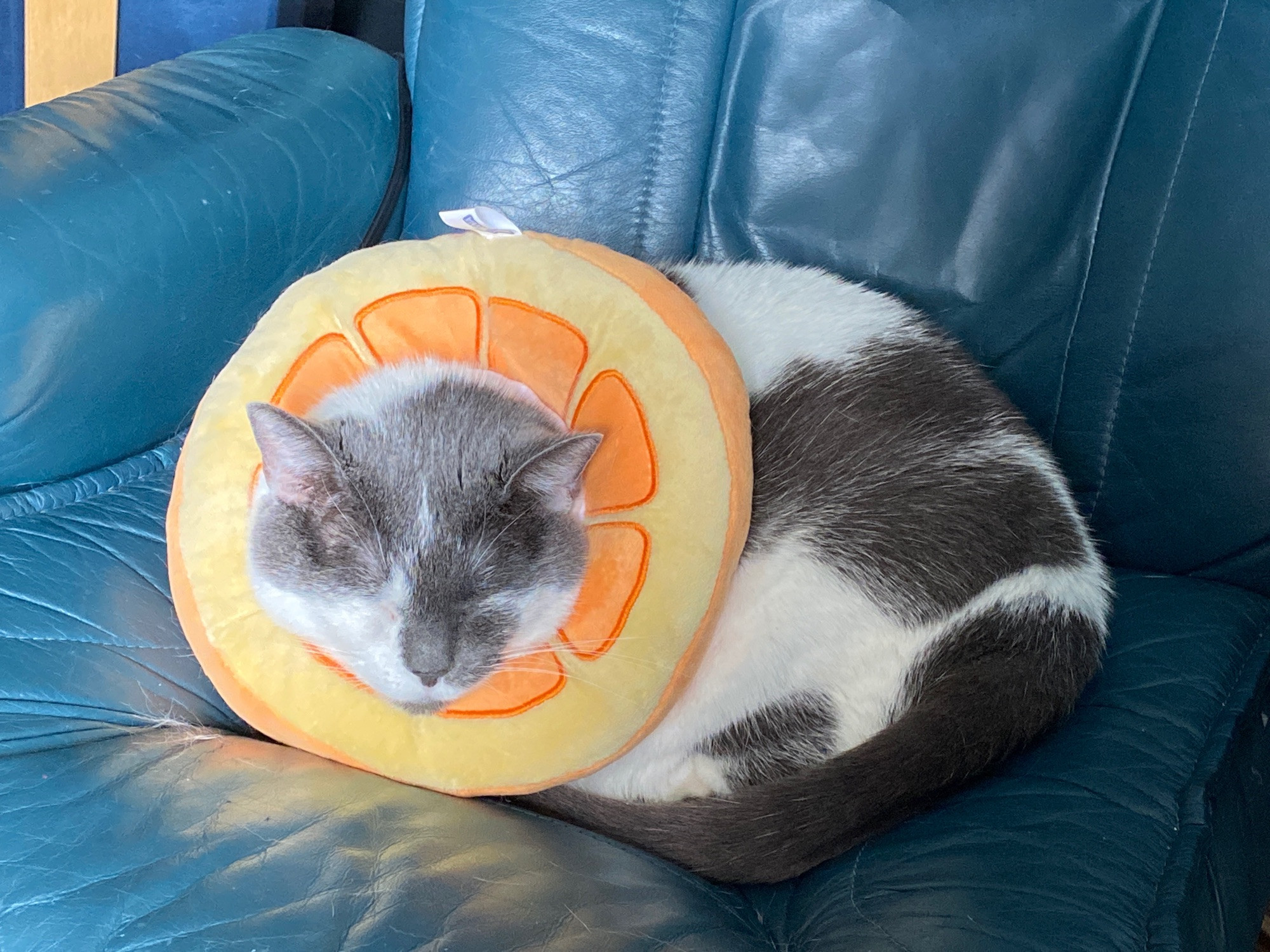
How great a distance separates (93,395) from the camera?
135 centimetres

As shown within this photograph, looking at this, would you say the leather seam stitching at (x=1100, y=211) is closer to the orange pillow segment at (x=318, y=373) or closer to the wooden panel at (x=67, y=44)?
the orange pillow segment at (x=318, y=373)

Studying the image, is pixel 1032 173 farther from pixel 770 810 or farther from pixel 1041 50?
pixel 770 810

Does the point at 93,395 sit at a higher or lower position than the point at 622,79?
lower

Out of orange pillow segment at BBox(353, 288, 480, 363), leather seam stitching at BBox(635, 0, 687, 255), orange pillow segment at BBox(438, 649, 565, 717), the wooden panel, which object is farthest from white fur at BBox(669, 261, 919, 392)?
the wooden panel

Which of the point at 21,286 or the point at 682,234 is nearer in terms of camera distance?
the point at 21,286

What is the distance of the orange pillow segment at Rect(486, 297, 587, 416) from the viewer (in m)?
1.14

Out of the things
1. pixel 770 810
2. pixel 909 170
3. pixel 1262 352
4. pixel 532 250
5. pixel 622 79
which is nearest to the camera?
pixel 770 810

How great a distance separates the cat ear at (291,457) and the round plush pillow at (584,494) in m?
0.11

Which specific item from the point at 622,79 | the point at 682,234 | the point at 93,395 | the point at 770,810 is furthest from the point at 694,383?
the point at 93,395

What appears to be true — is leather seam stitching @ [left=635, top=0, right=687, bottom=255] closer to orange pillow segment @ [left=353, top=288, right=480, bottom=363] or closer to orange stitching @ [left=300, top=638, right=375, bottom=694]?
orange pillow segment @ [left=353, top=288, right=480, bottom=363]

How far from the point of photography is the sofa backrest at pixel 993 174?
1290mm

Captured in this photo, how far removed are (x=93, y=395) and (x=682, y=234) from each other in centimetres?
89

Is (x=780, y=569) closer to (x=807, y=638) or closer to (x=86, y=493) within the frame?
(x=807, y=638)

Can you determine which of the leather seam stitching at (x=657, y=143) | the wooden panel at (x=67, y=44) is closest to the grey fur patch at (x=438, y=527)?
the leather seam stitching at (x=657, y=143)
